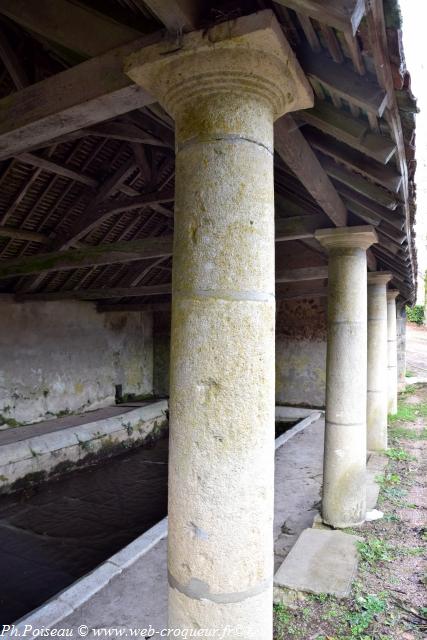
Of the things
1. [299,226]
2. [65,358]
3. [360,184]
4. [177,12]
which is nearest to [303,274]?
[299,226]

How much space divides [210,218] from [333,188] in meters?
2.37

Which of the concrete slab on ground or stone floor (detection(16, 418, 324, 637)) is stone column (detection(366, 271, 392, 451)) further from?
the concrete slab on ground

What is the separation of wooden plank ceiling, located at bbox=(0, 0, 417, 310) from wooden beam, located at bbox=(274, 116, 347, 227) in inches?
0.4

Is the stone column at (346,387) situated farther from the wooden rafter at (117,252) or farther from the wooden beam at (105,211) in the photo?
the wooden beam at (105,211)

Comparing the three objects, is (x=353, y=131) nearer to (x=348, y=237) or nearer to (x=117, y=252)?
(x=348, y=237)

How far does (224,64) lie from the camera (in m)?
1.64

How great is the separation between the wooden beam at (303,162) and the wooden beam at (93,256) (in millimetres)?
2285

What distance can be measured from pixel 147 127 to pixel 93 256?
220 cm

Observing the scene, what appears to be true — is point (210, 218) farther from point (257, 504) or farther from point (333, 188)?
point (333, 188)

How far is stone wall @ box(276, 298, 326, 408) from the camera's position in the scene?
11.7 metres

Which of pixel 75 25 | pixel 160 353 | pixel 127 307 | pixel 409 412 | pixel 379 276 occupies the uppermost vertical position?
pixel 75 25

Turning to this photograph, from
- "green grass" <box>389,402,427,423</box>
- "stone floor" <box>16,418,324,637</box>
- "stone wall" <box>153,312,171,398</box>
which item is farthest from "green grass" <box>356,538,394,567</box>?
"stone wall" <box>153,312,171,398</box>

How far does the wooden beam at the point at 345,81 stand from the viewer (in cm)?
186

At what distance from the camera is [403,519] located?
4508mm
